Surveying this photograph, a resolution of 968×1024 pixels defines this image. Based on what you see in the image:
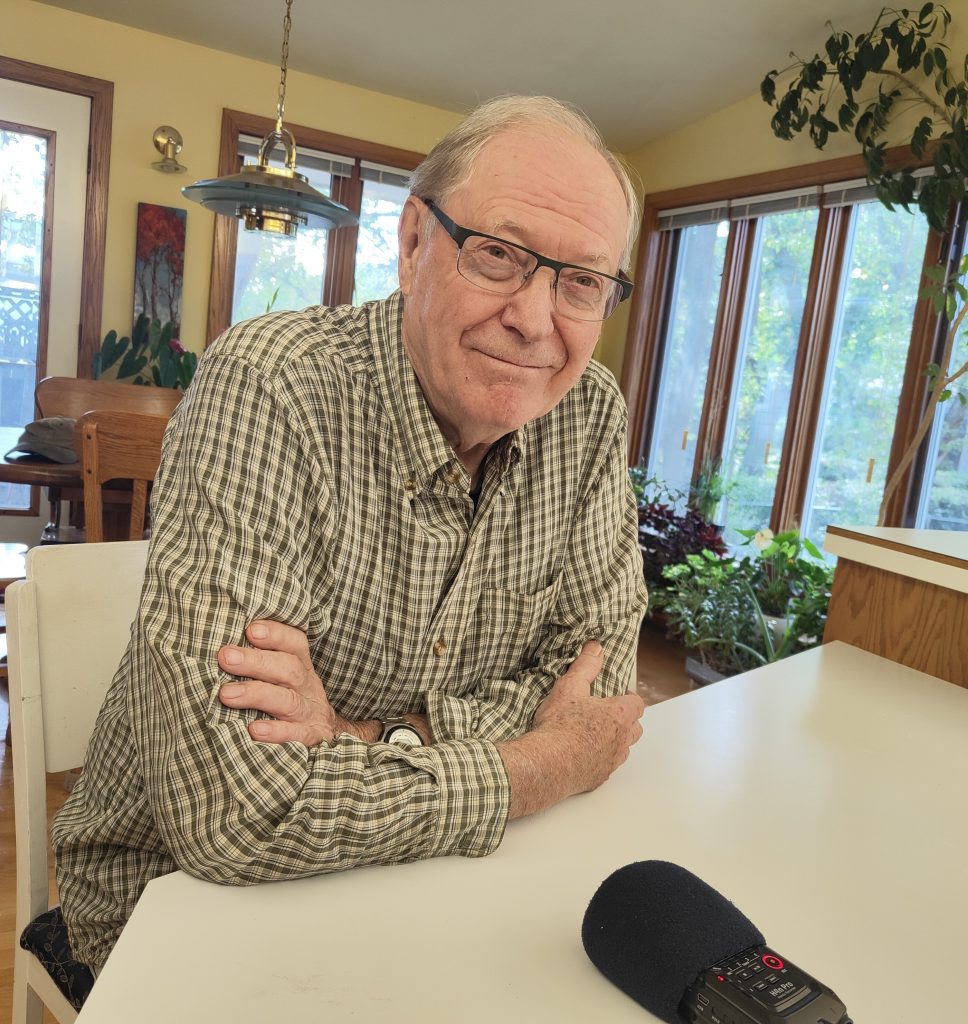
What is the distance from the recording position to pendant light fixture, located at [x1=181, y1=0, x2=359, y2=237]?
2324 mm

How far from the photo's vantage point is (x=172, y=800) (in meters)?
0.74

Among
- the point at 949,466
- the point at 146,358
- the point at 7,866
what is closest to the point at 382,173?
the point at 146,358

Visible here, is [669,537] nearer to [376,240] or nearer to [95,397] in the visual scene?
[376,240]

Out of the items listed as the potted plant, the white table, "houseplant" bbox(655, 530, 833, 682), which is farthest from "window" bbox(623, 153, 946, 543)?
the white table

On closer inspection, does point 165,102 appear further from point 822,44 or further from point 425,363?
point 425,363

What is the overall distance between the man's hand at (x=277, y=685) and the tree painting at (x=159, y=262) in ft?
12.4

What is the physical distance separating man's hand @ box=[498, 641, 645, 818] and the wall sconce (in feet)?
12.6

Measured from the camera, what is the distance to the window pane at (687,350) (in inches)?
180

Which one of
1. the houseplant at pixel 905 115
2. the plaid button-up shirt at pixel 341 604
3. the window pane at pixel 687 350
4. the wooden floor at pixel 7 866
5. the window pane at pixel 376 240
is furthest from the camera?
the window pane at pixel 376 240

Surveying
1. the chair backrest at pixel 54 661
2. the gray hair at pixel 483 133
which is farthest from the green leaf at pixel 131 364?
the gray hair at pixel 483 133

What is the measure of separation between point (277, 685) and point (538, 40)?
3.70 meters

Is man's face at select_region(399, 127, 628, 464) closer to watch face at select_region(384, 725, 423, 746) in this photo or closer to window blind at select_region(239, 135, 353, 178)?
watch face at select_region(384, 725, 423, 746)

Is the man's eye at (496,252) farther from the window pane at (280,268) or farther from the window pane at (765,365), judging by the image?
the window pane at (280,268)

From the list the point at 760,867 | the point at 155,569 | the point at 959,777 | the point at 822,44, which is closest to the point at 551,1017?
the point at 760,867
